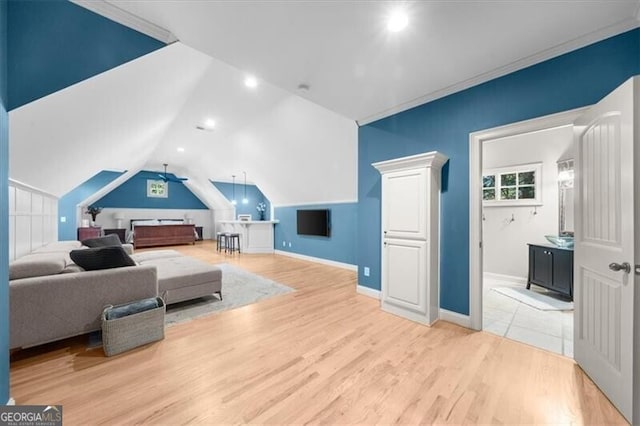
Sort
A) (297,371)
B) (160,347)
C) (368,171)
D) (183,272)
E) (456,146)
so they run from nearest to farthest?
(297,371) → (160,347) → (456,146) → (183,272) → (368,171)

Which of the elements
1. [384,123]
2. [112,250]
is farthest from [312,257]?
[112,250]

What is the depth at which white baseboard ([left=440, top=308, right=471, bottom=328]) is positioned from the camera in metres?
2.54

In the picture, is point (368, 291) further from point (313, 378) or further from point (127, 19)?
point (127, 19)

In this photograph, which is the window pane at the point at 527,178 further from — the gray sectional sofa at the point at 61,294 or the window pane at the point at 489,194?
the gray sectional sofa at the point at 61,294

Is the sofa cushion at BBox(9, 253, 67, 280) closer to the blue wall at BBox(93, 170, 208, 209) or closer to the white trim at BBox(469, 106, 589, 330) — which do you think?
the white trim at BBox(469, 106, 589, 330)

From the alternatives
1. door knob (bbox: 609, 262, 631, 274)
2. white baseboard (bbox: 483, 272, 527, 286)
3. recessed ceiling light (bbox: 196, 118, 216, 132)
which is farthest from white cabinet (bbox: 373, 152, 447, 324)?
recessed ceiling light (bbox: 196, 118, 216, 132)

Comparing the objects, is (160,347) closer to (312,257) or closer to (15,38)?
(15,38)

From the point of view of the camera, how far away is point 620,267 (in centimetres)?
141

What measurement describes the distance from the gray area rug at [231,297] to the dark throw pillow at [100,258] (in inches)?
33.0

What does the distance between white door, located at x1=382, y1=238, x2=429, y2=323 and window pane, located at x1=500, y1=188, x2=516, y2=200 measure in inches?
117

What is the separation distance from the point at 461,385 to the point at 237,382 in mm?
1591

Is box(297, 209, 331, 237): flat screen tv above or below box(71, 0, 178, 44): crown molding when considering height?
below

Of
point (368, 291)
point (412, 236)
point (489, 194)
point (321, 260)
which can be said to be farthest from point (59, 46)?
point (489, 194)

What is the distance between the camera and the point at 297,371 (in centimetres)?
180
